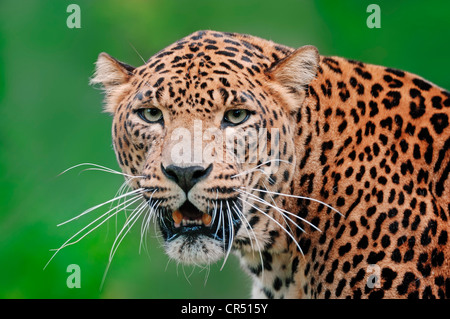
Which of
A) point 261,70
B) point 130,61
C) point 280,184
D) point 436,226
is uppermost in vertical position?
point 130,61

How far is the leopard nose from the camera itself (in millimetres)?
6547

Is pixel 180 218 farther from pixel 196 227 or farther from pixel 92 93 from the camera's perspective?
pixel 92 93

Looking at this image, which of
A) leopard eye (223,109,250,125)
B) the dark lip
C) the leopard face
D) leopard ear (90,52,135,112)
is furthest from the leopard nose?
leopard ear (90,52,135,112)

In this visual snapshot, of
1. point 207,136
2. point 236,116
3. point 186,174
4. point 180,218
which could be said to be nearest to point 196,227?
point 180,218

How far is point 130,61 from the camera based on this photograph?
22547mm

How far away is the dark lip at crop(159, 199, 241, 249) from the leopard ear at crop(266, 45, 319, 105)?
1.23 meters

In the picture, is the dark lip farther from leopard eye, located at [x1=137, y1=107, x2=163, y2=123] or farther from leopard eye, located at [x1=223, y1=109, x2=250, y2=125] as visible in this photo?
leopard eye, located at [x1=137, y1=107, x2=163, y2=123]

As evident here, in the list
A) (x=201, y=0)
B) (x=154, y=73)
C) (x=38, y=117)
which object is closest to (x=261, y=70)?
(x=154, y=73)

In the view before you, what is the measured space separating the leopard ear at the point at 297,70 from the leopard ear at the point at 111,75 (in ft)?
4.77

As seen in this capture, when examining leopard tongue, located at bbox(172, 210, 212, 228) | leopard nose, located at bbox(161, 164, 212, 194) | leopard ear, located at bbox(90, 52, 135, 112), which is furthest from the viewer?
leopard ear, located at bbox(90, 52, 135, 112)

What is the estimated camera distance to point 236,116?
711 centimetres

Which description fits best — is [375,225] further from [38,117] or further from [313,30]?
[313,30]

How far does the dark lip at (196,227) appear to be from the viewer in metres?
7.00

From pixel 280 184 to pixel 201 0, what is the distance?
61.4 feet
